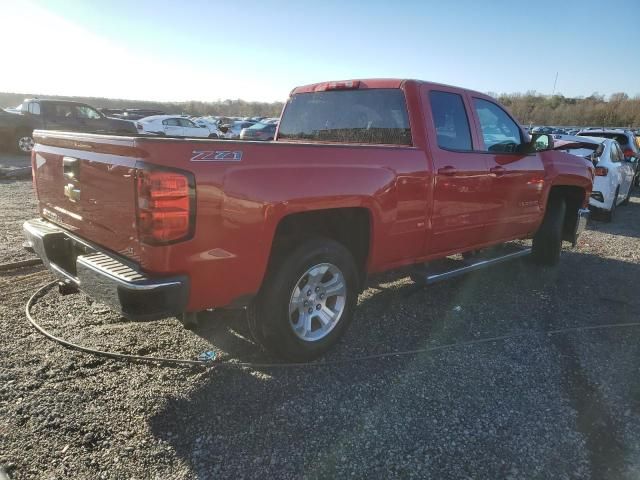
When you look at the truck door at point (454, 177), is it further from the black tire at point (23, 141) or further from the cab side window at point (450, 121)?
the black tire at point (23, 141)

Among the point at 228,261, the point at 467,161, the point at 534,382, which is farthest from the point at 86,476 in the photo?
the point at 467,161

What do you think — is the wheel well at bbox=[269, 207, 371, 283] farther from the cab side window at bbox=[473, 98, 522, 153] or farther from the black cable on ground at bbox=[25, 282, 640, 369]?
the cab side window at bbox=[473, 98, 522, 153]

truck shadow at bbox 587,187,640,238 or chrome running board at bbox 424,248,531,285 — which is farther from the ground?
chrome running board at bbox 424,248,531,285

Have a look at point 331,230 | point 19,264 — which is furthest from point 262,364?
point 19,264

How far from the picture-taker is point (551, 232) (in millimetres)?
5879

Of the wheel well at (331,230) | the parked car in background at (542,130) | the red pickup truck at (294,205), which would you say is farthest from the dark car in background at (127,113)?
the wheel well at (331,230)

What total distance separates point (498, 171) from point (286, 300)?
2635 mm

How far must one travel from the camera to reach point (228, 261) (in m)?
2.64

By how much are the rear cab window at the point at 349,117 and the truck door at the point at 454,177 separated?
26 centimetres

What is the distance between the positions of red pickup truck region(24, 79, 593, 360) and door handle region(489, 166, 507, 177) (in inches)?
0.8

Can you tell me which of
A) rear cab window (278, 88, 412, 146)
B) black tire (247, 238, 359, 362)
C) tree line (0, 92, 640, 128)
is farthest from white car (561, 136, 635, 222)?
tree line (0, 92, 640, 128)

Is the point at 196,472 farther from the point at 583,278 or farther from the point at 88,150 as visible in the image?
the point at 583,278

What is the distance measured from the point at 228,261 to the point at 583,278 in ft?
15.9

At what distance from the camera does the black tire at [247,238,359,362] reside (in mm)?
3004
